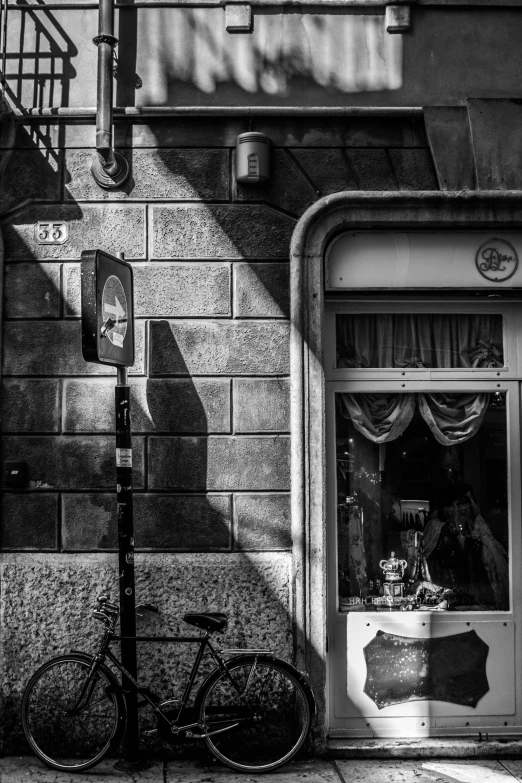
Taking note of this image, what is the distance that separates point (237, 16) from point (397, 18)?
1.16 m

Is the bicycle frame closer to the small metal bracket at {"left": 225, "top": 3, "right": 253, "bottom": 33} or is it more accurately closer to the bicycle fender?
the bicycle fender

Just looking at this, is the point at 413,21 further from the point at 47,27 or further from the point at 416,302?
the point at 47,27

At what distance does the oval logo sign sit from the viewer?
5977mm

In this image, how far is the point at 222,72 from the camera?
5934 millimetres

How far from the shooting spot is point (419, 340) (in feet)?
20.0

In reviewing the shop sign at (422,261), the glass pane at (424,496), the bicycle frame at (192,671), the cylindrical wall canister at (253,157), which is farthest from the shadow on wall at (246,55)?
the bicycle frame at (192,671)

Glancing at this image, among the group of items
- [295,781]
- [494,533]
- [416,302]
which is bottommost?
[295,781]

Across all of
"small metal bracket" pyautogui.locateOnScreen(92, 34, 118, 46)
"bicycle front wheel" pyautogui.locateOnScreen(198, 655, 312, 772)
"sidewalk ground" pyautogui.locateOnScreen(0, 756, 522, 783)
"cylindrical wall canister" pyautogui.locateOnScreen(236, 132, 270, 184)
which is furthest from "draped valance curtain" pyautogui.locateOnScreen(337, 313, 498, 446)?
"small metal bracket" pyautogui.locateOnScreen(92, 34, 118, 46)

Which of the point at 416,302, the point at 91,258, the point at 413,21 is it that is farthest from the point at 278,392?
the point at 413,21

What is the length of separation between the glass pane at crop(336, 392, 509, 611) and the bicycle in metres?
1.05

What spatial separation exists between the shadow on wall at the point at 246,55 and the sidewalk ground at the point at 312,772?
15.3 feet

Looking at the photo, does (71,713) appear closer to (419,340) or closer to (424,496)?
(424,496)

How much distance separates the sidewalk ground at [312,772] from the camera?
16.8 ft

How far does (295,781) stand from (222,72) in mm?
4865
